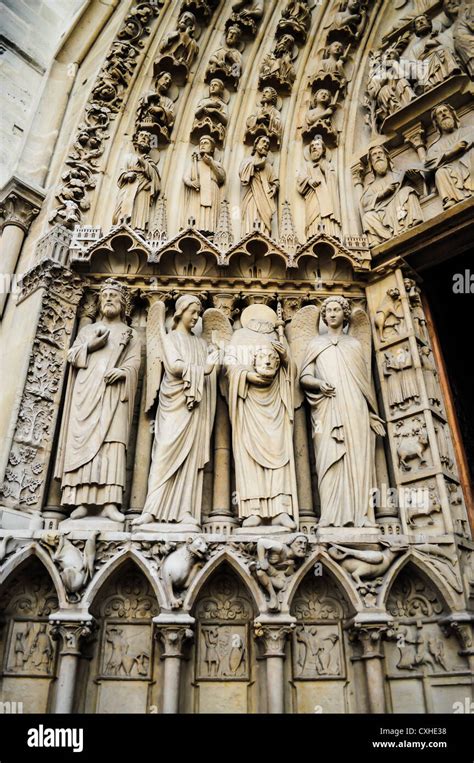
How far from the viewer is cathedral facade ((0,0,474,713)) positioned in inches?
161

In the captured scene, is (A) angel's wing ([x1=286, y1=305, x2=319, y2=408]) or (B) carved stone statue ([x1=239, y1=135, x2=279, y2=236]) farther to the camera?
(B) carved stone statue ([x1=239, y1=135, x2=279, y2=236])

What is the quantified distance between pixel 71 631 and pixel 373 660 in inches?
80.5

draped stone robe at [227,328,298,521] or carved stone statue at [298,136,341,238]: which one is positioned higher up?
carved stone statue at [298,136,341,238]

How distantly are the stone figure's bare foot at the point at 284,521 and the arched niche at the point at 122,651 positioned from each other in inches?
42.3

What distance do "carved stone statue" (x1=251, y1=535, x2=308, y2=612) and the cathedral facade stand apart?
0.02 metres

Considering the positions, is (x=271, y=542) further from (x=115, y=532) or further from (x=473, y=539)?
(x=473, y=539)

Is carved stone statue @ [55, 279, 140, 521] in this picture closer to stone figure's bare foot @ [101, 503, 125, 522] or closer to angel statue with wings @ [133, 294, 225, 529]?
stone figure's bare foot @ [101, 503, 125, 522]

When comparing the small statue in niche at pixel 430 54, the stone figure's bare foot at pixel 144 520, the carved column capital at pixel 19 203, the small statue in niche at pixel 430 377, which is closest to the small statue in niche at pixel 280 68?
the small statue in niche at pixel 430 54

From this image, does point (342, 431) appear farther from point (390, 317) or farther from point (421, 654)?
point (421, 654)

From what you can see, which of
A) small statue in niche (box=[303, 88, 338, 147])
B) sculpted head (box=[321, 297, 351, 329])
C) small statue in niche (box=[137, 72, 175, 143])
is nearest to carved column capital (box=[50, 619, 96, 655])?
sculpted head (box=[321, 297, 351, 329])

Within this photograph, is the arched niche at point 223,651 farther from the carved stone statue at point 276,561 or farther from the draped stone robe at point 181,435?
the draped stone robe at point 181,435

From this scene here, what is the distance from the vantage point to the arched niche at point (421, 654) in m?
3.98

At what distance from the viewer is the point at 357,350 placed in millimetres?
5273
